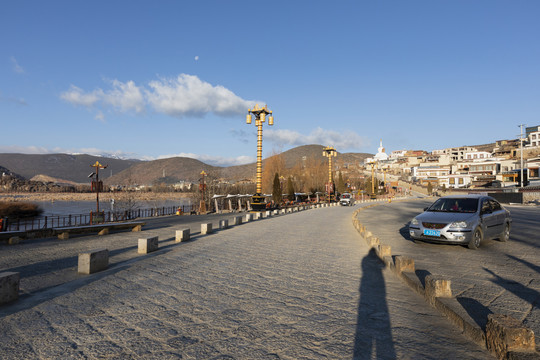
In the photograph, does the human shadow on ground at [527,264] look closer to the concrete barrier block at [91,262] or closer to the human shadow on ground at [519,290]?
Answer: the human shadow on ground at [519,290]

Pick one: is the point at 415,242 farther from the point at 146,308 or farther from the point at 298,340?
the point at 146,308

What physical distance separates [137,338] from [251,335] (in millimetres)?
1312

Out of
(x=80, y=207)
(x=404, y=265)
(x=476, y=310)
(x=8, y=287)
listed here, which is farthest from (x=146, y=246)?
(x=80, y=207)

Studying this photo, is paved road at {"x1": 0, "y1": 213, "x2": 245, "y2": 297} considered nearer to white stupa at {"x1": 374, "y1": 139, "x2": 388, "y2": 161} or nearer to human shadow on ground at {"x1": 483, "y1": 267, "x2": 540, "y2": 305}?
human shadow on ground at {"x1": 483, "y1": 267, "x2": 540, "y2": 305}

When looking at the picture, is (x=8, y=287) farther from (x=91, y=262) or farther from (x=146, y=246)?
(x=146, y=246)

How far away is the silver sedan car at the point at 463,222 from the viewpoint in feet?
27.5

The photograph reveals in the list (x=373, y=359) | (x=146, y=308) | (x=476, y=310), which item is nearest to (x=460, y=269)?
(x=476, y=310)

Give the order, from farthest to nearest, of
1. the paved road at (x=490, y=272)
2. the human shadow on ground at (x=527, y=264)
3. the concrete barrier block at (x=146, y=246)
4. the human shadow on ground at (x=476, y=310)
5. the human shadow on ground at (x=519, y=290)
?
the concrete barrier block at (x=146, y=246)
the human shadow on ground at (x=527, y=264)
the human shadow on ground at (x=519, y=290)
the paved road at (x=490, y=272)
the human shadow on ground at (x=476, y=310)

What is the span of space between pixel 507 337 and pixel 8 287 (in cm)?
654

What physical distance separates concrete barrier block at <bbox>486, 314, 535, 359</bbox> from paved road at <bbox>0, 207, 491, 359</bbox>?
213 millimetres

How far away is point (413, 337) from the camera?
11.4ft

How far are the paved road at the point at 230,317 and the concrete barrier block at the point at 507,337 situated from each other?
0.70 feet

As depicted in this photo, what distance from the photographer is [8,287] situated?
4602mm

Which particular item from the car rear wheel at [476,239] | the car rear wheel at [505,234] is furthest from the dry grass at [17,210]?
the car rear wheel at [505,234]
